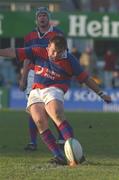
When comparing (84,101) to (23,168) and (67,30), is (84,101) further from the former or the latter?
(23,168)

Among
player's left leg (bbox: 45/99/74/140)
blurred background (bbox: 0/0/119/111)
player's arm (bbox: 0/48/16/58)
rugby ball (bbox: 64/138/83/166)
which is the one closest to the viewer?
rugby ball (bbox: 64/138/83/166)

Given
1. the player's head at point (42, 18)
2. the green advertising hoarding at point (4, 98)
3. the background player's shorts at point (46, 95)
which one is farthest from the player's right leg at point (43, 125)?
the green advertising hoarding at point (4, 98)

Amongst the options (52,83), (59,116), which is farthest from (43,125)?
(52,83)

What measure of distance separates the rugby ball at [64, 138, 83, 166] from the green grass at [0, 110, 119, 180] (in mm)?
157

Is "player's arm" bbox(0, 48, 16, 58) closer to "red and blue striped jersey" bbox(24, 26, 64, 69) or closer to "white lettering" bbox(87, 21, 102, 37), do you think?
"red and blue striped jersey" bbox(24, 26, 64, 69)

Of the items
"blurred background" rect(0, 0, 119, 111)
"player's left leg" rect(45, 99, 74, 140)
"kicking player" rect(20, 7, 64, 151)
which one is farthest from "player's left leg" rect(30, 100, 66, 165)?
"blurred background" rect(0, 0, 119, 111)

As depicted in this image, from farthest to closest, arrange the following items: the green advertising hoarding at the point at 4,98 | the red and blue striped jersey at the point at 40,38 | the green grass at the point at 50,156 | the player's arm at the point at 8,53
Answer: the green advertising hoarding at the point at 4,98 < the red and blue striped jersey at the point at 40,38 < the player's arm at the point at 8,53 < the green grass at the point at 50,156

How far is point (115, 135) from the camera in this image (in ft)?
47.2

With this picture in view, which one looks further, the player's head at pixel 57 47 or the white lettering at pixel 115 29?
the white lettering at pixel 115 29

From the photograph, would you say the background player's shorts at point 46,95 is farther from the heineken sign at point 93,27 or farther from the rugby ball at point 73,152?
the heineken sign at point 93,27

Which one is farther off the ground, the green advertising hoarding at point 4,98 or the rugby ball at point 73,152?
the rugby ball at point 73,152

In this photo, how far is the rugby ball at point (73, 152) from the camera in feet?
31.1

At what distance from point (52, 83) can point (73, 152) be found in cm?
106

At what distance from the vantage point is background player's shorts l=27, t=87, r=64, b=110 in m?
9.85
